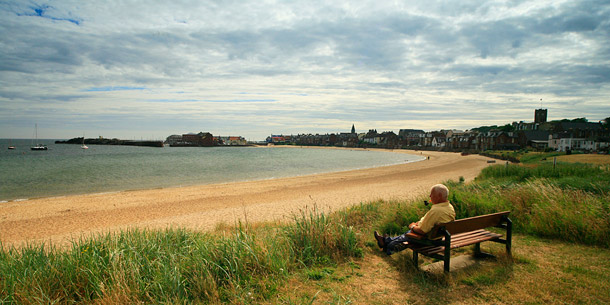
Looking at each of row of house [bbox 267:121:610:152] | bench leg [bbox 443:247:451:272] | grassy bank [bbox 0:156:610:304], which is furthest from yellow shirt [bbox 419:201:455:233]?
row of house [bbox 267:121:610:152]

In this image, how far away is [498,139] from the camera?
277 feet

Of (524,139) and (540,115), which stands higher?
(540,115)

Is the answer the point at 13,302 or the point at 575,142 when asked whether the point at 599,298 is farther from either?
the point at 575,142

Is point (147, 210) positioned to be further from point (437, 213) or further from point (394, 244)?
point (437, 213)

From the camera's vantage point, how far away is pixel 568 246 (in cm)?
587

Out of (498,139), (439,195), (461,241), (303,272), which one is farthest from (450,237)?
(498,139)

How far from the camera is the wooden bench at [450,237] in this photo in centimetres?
455

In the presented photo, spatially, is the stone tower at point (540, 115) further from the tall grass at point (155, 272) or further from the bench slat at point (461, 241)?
the tall grass at point (155, 272)

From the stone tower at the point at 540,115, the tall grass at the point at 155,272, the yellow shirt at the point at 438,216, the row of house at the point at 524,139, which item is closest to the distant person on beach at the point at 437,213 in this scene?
the yellow shirt at the point at 438,216

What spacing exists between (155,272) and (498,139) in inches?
3831

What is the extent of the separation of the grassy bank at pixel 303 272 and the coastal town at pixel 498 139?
53.1 metres

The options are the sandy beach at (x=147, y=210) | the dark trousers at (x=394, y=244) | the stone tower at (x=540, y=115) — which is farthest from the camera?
the stone tower at (x=540, y=115)

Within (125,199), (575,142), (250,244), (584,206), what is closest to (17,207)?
(125,199)

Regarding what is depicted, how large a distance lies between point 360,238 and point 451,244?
1842 millimetres
